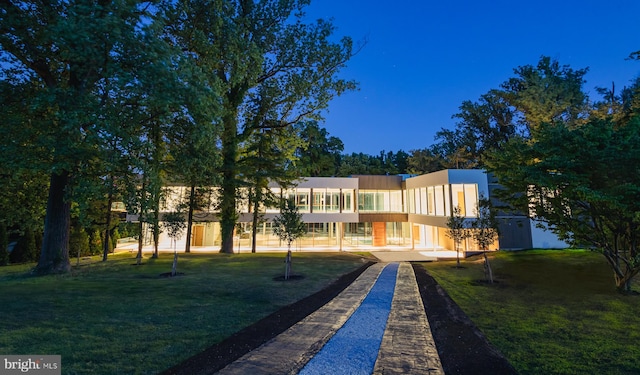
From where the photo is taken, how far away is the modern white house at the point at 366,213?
24375 millimetres

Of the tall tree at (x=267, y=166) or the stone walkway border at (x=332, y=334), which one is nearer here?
the stone walkway border at (x=332, y=334)

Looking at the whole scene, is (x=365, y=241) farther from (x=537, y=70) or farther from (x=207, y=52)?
(x=537, y=70)

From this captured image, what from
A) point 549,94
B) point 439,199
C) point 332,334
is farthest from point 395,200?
point 332,334

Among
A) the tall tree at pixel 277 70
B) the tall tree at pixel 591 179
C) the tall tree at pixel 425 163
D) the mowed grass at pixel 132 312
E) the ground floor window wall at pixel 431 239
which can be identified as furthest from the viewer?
the tall tree at pixel 425 163

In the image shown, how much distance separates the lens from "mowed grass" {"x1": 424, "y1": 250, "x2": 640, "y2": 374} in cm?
508

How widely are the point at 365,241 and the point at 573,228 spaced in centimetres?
2181

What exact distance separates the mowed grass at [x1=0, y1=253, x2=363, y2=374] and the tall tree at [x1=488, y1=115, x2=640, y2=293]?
894cm

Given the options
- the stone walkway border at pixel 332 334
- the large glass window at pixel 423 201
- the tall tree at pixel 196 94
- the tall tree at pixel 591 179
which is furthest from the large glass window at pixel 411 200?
the stone walkway border at pixel 332 334

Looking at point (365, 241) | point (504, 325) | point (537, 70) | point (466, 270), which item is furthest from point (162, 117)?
point (537, 70)

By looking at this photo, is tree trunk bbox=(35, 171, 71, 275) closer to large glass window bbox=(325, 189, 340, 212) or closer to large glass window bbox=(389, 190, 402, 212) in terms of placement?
large glass window bbox=(325, 189, 340, 212)

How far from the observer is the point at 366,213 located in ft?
101

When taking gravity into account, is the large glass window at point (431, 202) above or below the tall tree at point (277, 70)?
below

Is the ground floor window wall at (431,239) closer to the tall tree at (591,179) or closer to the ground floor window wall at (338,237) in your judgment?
the ground floor window wall at (338,237)

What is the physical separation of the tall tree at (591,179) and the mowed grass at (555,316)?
1.95m
